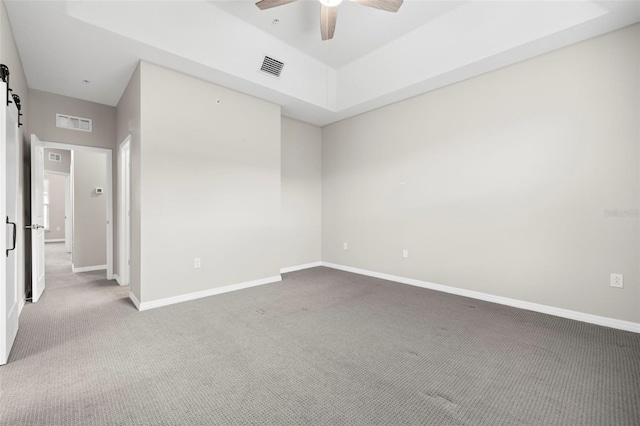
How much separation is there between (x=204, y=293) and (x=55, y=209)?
10714 millimetres

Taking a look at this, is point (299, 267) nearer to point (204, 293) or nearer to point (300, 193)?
point (300, 193)

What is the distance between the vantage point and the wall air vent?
432 cm

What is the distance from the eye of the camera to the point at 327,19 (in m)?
2.94

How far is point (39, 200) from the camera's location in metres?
3.96

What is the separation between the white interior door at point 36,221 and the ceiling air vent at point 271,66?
3147mm

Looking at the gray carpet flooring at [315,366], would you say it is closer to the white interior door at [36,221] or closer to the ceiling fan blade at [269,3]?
the white interior door at [36,221]

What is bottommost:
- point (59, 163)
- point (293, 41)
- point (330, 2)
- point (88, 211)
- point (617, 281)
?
point (617, 281)

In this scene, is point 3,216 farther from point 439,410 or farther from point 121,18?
point 439,410

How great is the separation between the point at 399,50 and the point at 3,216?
15.1 feet

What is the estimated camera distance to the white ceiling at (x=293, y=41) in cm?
279

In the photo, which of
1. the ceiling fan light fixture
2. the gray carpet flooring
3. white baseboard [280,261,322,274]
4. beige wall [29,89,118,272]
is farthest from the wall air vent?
the ceiling fan light fixture

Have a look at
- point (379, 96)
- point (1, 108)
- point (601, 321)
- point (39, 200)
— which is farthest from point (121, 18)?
point (601, 321)

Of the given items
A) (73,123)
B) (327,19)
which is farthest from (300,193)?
(73,123)

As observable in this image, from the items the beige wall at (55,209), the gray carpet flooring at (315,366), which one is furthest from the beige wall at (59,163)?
the gray carpet flooring at (315,366)
